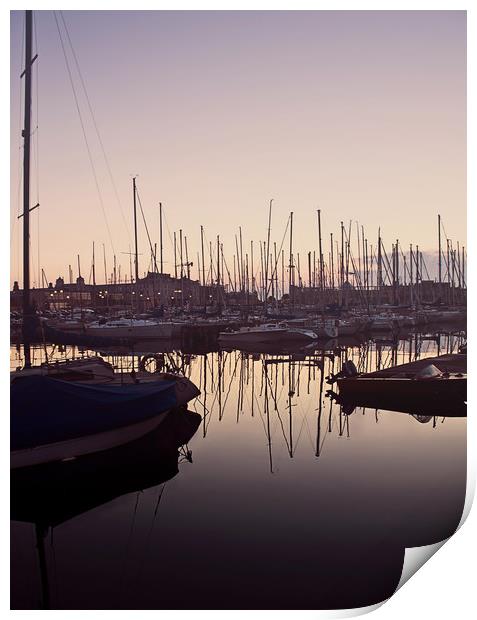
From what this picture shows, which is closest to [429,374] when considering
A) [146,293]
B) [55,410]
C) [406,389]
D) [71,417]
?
[406,389]

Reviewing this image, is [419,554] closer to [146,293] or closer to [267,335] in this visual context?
[267,335]

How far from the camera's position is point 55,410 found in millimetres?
5852

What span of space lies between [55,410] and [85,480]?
82cm

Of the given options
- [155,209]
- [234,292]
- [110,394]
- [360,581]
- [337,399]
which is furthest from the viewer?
[234,292]

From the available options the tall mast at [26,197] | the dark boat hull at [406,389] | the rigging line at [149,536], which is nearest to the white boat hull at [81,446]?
the rigging line at [149,536]

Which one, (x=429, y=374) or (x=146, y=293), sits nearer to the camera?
(x=429, y=374)

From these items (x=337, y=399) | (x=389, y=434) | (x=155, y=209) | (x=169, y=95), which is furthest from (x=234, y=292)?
(x=169, y=95)

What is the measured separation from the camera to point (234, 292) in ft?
111

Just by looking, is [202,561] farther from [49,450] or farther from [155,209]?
[155,209]

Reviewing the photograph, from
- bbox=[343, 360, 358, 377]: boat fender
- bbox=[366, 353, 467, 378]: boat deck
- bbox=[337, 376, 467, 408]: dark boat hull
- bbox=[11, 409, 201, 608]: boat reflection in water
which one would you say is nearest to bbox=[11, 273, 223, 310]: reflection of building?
bbox=[366, 353, 467, 378]: boat deck

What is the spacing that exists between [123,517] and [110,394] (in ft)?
5.43

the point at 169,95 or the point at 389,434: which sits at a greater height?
the point at 169,95

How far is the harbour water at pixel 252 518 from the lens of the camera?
3979 millimetres
